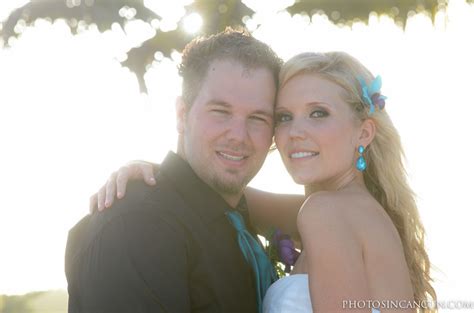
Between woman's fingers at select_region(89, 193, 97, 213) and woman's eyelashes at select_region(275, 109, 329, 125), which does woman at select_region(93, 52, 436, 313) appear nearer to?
woman's eyelashes at select_region(275, 109, 329, 125)

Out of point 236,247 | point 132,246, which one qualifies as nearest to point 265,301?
point 236,247

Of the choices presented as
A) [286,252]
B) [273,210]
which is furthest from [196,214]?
[273,210]

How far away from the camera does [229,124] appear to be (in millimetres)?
4527

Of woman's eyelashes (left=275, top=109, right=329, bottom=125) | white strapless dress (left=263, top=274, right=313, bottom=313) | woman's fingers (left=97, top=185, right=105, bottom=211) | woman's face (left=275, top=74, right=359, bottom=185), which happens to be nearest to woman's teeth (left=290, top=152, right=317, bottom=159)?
woman's face (left=275, top=74, right=359, bottom=185)

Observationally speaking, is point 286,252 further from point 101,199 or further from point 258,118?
point 101,199

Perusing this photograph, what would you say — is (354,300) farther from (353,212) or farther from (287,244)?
(287,244)

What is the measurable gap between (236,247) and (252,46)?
4.50 feet

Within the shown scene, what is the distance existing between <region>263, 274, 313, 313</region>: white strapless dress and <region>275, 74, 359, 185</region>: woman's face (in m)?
0.68

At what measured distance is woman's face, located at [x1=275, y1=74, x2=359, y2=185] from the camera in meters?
4.44

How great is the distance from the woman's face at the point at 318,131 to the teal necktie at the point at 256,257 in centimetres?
54

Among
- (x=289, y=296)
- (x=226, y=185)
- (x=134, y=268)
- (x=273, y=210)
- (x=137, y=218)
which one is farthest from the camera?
(x=273, y=210)

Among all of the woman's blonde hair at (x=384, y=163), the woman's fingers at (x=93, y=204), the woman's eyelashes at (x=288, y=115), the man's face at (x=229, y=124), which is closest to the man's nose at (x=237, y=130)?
the man's face at (x=229, y=124)

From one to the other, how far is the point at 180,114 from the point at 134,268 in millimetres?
1538

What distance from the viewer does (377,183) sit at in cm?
464
